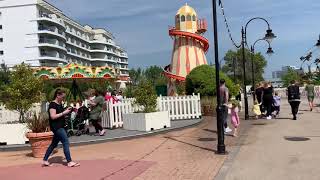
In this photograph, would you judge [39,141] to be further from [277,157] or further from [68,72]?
[68,72]

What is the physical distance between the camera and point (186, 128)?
17750 mm

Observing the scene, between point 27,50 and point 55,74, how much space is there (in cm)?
7866

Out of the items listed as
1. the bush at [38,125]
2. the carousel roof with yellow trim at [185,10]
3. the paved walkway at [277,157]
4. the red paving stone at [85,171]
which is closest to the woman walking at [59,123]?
the red paving stone at [85,171]

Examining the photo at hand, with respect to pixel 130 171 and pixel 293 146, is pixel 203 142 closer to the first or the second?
pixel 293 146

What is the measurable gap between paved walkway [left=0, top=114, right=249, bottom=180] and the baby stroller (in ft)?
7.55

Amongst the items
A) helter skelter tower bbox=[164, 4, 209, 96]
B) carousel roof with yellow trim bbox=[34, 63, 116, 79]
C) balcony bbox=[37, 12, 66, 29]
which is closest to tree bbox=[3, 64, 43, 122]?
carousel roof with yellow trim bbox=[34, 63, 116, 79]

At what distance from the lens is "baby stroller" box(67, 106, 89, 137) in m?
16.1

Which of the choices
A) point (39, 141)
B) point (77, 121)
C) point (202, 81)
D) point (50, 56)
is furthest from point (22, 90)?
point (50, 56)

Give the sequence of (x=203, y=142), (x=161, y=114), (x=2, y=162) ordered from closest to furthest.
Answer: (x=2, y=162), (x=203, y=142), (x=161, y=114)

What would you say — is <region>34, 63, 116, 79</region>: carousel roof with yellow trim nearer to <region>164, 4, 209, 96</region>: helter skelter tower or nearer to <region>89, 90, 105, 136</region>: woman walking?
<region>89, 90, 105, 136</region>: woman walking

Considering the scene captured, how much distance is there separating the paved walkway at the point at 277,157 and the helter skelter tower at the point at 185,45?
2831 centimetres

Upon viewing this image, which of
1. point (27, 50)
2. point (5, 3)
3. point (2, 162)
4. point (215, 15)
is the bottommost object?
point (2, 162)

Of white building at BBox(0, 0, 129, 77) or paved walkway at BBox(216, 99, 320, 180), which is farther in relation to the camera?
white building at BBox(0, 0, 129, 77)

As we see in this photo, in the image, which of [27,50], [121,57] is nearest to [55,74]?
[27,50]
